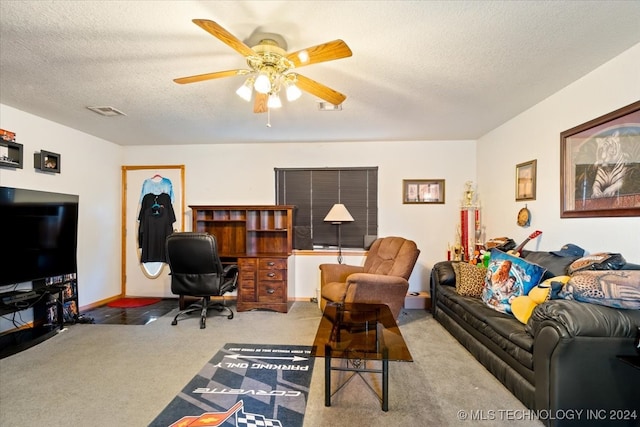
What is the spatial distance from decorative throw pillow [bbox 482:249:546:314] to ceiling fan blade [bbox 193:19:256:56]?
249cm

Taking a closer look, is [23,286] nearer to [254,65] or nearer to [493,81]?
[254,65]

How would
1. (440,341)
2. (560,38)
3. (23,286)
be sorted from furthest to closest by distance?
1. (23,286)
2. (440,341)
3. (560,38)

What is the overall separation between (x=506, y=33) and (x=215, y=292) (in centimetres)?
347

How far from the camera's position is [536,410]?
181 centimetres

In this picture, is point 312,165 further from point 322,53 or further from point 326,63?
point 322,53

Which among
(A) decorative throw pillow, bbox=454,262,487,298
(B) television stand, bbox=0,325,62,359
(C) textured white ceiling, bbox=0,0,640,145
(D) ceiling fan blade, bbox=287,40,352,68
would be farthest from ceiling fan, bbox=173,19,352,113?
(B) television stand, bbox=0,325,62,359

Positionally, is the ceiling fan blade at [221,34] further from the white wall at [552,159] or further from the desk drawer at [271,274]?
the desk drawer at [271,274]

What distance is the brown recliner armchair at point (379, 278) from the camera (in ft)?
10.2

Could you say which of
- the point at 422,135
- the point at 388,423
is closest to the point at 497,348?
the point at 388,423

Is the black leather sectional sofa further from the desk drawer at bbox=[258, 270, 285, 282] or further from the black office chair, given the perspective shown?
the black office chair

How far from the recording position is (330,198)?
458cm

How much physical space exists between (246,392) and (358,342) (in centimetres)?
85

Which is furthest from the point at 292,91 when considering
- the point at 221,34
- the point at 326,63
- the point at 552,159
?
the point at 552,159

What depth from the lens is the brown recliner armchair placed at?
3113mm
